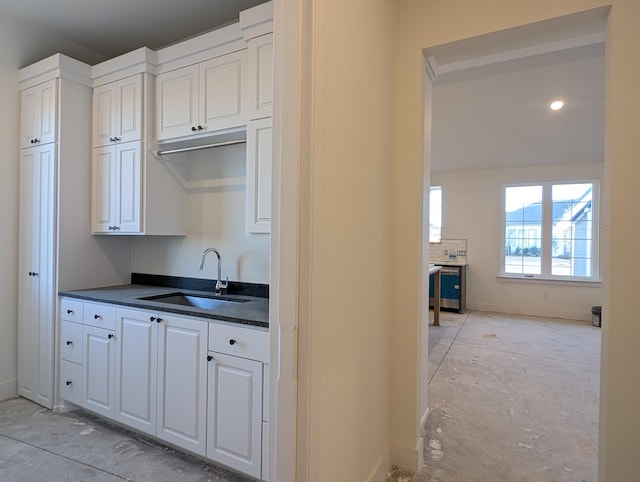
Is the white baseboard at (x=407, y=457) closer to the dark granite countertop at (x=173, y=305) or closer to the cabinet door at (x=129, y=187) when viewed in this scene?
the dark granite countertop at (x=173, y=305)

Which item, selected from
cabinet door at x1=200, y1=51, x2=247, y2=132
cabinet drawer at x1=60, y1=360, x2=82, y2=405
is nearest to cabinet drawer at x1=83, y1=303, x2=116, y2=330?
cabinet drawer at x1=60, y1=360, x2=82, y2=405

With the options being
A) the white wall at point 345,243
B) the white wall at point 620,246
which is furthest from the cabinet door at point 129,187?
the white wall at point 620,246

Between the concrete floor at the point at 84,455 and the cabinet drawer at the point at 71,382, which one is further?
the cabinet drawer at the point at 71,382

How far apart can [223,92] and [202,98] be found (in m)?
0.18

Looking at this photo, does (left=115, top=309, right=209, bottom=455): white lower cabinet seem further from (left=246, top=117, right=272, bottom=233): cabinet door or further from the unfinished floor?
(left=246, top=117, right=272, bottom=233): cabinet door

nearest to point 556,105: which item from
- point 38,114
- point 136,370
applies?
point 136,370

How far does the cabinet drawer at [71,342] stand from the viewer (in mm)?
2402

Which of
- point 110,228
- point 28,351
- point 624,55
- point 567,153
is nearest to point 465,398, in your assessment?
point 624,55

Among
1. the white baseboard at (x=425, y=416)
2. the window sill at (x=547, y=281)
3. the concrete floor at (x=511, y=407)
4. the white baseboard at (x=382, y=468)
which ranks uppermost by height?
the window sill at (x=547, y=281)

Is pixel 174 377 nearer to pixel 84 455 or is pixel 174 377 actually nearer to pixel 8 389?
pixel 84 455

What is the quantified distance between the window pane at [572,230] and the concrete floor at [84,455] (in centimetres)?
566

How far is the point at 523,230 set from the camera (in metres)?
5.74

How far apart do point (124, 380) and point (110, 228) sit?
1.13m

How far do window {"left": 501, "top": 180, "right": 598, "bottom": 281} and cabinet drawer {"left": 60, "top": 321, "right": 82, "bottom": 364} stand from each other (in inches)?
232
